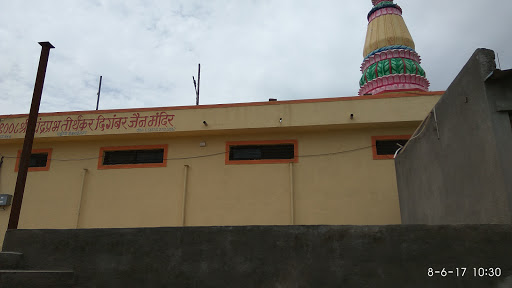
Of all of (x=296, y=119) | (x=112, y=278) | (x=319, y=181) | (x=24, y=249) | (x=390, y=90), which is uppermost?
(x=390, y=90)

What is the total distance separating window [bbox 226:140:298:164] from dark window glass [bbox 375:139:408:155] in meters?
2.22

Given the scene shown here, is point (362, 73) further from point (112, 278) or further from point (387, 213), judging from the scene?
point (112, 278)

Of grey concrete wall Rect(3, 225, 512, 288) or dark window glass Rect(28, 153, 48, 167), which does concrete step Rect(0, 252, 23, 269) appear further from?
dark window glass Rect(28, 153, 48, 167)

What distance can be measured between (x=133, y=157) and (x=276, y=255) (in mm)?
8067

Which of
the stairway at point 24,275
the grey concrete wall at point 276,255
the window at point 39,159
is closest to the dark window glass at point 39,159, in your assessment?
the window at point 39,159

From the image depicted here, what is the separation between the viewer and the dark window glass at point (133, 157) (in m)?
11.0

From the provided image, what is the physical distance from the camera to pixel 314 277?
399cm

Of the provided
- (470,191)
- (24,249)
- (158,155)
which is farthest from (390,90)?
(24,249)

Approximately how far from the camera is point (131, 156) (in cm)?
1120

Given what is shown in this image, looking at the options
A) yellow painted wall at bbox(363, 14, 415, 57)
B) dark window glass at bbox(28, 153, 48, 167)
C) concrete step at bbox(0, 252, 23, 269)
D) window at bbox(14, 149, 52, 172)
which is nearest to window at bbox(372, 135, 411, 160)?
yellow painted wall at bbox(363, 14, 415, 57)

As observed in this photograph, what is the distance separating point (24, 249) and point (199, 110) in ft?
22.8
